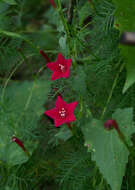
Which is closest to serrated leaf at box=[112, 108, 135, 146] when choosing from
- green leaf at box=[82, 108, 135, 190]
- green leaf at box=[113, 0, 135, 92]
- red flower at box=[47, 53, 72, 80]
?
green leaf at box=[82, 108, 135, 190]

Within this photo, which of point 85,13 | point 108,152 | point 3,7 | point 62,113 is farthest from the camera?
point 3,7

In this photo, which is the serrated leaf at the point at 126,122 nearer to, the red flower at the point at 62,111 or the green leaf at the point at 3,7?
the red flower at the point at 62,111

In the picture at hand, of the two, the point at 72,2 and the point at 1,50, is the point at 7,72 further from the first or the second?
the point at 72,2

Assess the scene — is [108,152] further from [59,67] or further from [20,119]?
[20,119]

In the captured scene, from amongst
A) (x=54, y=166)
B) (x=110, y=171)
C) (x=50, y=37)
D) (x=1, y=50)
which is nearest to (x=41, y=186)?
(x=54, y=166)

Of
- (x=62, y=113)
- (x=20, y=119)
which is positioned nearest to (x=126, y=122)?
(x=62, y=113)

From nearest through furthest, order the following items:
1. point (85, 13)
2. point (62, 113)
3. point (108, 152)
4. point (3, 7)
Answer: point (108, 152)
point (62, 113)
point (85, 13)
point (3, 7)

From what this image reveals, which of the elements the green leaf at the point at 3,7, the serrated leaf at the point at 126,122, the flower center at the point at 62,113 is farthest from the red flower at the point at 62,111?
the green leaf at the point at 3,7

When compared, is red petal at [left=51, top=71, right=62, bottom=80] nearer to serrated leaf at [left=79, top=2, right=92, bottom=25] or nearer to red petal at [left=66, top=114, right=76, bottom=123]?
red petal at [left=66, top=114, right=76, bottom=123]
